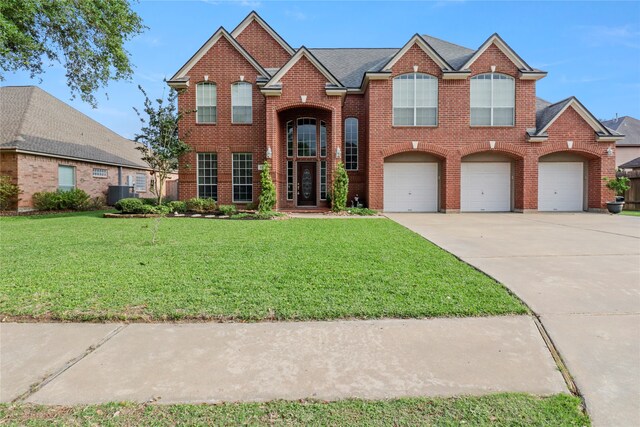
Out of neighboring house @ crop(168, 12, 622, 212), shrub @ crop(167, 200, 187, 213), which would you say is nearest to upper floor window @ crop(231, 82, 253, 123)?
neighboring house @ crop(168, 12, 622, 212)

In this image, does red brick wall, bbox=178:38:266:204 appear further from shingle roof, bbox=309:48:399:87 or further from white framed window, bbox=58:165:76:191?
white framed window, bbox=58:165:76:191

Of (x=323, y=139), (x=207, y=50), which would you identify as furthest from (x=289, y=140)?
(x=207, y=50)

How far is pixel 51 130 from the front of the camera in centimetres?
1969

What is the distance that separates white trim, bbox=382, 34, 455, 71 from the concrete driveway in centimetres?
1088

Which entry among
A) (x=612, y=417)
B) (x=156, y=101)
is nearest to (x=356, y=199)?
(x=156, y=101)

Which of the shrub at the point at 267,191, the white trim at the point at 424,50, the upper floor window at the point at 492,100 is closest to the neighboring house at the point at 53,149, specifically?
A: the shrub at the point at 267,191

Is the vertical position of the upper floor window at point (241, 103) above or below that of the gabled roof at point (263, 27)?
below

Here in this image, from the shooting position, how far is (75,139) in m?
21.1

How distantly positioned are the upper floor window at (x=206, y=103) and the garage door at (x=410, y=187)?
930 centimetres

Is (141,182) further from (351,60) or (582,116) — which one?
(582,116)

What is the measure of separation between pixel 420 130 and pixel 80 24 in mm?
16585

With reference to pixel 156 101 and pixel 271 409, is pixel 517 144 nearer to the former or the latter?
pixel 156 101

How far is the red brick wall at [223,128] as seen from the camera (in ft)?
55.6

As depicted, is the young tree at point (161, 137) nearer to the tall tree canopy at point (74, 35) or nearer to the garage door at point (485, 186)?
the tall tree canopy at point (74, 35)
